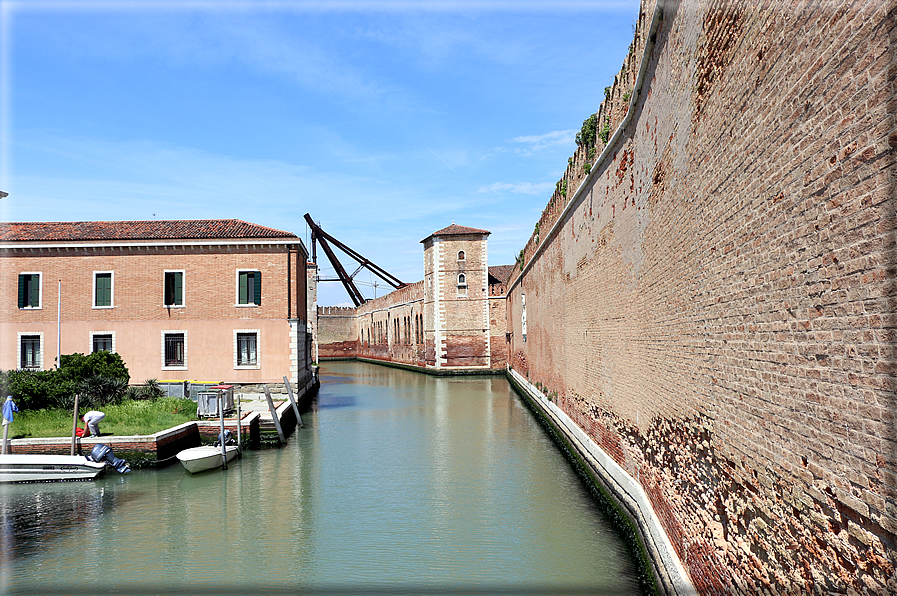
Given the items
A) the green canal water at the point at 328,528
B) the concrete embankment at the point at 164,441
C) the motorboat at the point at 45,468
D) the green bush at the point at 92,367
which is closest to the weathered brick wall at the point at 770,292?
the green canal water at the point at 328,528

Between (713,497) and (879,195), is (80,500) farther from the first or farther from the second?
(879,195)

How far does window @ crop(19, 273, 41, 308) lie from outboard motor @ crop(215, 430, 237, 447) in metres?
9.40

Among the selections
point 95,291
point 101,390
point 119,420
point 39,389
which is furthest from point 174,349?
point 119,420

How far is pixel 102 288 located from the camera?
17.6 m

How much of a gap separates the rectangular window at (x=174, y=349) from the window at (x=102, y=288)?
1908 mm

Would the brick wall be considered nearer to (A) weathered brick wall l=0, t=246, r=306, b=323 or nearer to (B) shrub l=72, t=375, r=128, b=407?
A: (A) weathered brick wall l=0, t=246, r=306, b=323

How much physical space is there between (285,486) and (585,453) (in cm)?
457

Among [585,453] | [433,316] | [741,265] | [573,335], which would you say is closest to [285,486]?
[585,453]

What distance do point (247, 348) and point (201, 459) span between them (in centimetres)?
782

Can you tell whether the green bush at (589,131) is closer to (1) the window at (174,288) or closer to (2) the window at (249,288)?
(2) the window at (249,288)

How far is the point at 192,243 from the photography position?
17.5m

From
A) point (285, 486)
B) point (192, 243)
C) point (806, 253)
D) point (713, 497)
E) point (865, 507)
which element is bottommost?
point (285, 486)

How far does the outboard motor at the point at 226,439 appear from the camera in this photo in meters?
10.7

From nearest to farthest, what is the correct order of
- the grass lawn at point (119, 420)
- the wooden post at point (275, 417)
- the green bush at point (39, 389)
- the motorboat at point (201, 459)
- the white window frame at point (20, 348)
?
the motorboat at point (201, 459)
the grass lawn at point (119, 420)
the green bush at point (39, 389)
the wooden post at point (275, 417)
the white window frame at point (20, 348)
